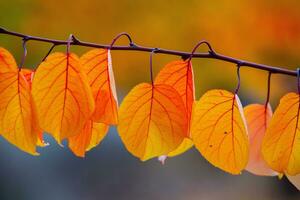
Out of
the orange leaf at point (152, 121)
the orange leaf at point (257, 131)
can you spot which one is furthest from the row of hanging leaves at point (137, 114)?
the orange leaf at point (257, 131)

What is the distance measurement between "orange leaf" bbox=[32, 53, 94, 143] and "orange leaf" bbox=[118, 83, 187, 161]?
5cm

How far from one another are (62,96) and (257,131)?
32 centimetres

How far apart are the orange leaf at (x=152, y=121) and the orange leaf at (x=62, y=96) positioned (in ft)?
0.16

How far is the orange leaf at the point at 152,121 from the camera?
681mm

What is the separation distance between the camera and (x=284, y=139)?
0.70 meters

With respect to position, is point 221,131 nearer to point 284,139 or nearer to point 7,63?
point 284,139

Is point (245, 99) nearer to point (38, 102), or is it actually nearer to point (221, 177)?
point (221, 177)

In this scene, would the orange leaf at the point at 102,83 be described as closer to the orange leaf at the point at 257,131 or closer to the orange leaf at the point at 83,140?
the orange leaf at the point at 83,140

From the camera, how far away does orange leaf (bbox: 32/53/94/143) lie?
66 cm

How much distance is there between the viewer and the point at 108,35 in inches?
92.8

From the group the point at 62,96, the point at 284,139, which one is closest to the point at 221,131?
the point at 284,139

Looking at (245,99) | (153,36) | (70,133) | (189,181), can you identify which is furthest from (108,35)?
(189,181)

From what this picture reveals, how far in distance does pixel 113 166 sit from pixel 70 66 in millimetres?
3278

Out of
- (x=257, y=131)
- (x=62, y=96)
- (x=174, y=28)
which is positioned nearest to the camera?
(x=62, y=96)
